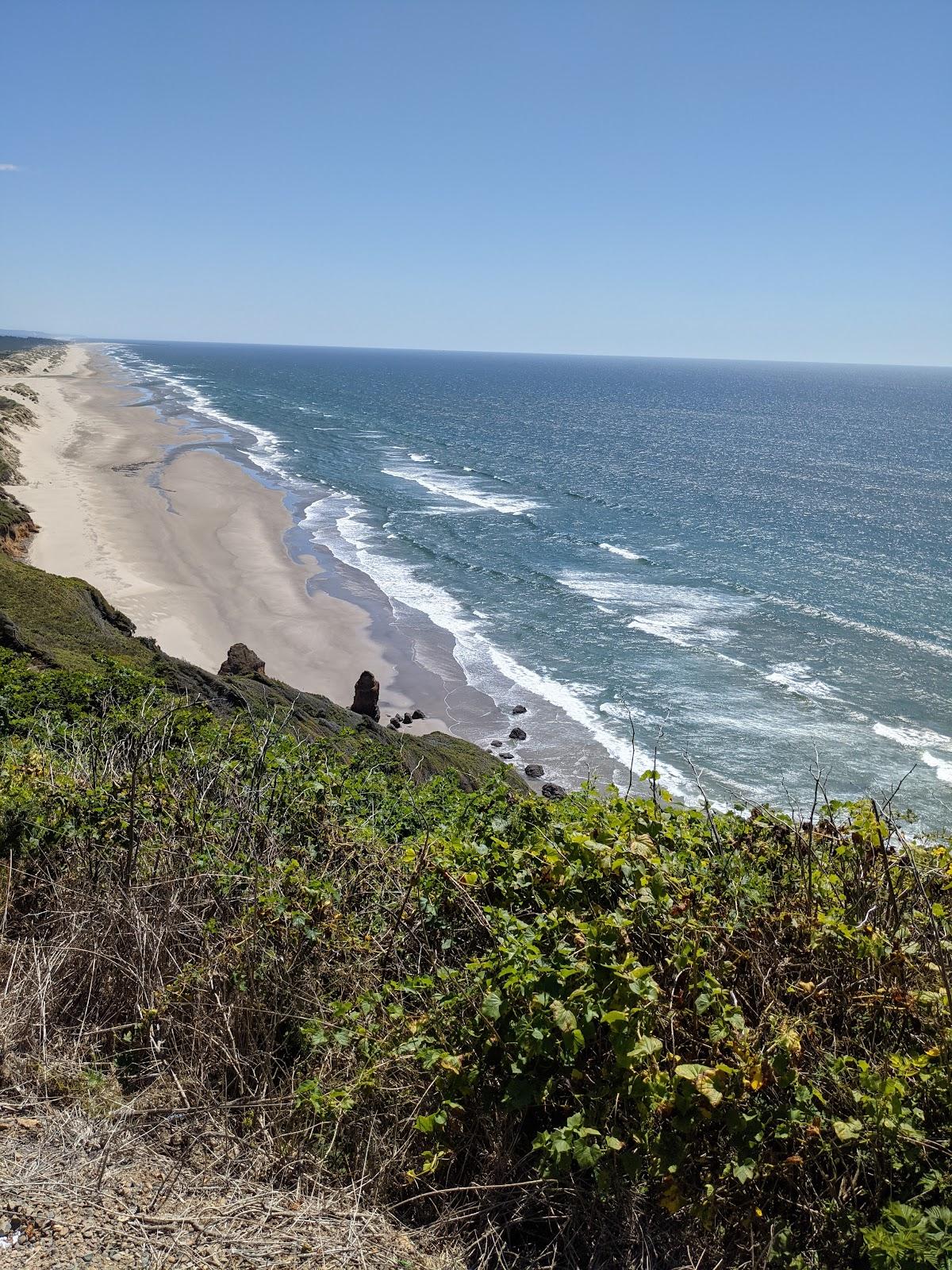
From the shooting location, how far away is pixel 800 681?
32281mm

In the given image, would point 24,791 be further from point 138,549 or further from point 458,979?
point 138,549

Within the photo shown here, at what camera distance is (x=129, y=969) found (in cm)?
459

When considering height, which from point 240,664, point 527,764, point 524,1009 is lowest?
point 527,764

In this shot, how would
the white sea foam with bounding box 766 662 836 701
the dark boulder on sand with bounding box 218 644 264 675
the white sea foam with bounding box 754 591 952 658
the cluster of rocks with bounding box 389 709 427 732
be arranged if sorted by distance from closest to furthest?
the dark boulder on sand with bounding box 218 644 264 675 → the cluster of rocks with bounding box 389 709 427 732 → the white sea foam with bounding box 766 662 836 701 → the white sea foam with bounding box 754 591 952 658

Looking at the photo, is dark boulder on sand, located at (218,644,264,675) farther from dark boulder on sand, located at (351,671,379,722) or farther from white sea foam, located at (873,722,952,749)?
white sea foam, located at (873,722,952,749)

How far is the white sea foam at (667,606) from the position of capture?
3672 cm

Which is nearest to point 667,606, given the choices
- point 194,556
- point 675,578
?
point 675,578

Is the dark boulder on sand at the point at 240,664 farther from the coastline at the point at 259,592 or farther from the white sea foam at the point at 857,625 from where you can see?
the white sea foam at the point at 857,625

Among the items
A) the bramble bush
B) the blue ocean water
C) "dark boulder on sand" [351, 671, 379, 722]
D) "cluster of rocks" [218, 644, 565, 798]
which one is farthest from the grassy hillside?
"dark boulder on sand" [351, 671, 379, 722]

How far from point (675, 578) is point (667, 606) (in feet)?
17.7

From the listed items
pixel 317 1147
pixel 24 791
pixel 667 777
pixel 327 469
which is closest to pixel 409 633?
pixel 667 777

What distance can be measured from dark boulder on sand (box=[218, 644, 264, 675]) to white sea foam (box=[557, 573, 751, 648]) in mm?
17546

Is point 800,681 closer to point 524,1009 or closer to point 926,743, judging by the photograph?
point 926,743

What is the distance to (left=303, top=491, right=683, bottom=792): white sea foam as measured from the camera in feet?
94.3
